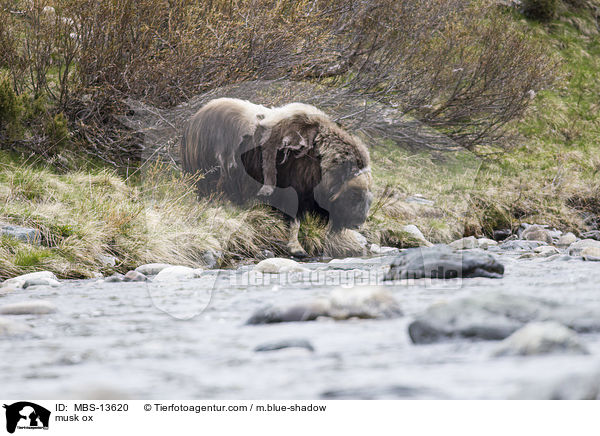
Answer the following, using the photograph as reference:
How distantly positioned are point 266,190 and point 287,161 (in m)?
0.44

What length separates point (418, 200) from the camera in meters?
8.13

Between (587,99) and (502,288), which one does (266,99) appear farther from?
(587,99)

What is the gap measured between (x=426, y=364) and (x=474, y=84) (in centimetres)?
1016

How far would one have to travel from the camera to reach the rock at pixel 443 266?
3240mm

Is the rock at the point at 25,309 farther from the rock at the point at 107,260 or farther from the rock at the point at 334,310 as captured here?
the rock at the point at 107,260

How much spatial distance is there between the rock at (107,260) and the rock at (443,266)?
2.18 metres

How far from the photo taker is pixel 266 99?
24.0 feet

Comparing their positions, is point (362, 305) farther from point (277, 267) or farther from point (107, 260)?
point (107, 260)

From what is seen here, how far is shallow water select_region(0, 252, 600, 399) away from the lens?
4.69 ft

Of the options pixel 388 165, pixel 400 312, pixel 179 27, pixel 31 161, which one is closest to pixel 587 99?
pixel 388 165

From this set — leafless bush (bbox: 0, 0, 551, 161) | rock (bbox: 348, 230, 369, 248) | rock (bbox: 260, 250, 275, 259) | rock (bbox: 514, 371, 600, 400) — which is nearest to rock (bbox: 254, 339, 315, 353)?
rock (bbox: 514, 371, 600, 400)

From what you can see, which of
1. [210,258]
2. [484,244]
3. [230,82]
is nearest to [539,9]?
[484,244]
